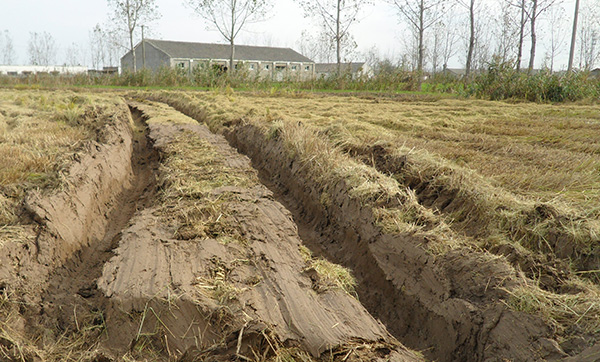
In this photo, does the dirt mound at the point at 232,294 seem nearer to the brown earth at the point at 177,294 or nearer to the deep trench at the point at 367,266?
the brown earth at the point at 177,294

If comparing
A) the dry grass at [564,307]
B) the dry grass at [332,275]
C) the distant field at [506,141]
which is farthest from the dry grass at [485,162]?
the dry grass at [564,307]

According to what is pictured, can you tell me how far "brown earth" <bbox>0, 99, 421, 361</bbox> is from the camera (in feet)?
8.54

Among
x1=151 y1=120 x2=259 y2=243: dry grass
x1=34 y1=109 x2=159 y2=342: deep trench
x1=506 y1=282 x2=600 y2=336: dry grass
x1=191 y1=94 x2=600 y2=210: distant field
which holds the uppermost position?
x1=191 y1=94 x2=600 y2=210: distant field

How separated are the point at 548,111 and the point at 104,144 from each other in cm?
1172

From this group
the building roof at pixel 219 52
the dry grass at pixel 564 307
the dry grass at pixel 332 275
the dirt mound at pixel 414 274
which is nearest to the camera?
the dry grass at pixel 564 307

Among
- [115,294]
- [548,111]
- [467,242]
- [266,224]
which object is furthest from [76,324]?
[548,111]

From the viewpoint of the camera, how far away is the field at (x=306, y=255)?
8.83 ft

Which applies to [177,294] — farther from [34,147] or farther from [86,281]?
[34,147]

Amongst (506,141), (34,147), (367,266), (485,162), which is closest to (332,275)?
(367,266)

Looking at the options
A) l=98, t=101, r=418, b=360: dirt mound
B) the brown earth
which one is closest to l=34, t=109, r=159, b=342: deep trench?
the brown earth

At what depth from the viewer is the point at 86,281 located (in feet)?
12.8

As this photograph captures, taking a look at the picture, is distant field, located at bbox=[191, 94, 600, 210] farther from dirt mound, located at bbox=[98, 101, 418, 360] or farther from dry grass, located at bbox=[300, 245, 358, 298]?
dirt mound, located at bbox=[98, 101, 418, 360]

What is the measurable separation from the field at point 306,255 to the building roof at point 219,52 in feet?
140

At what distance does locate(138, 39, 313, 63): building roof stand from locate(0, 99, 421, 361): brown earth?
43993 millimetres
